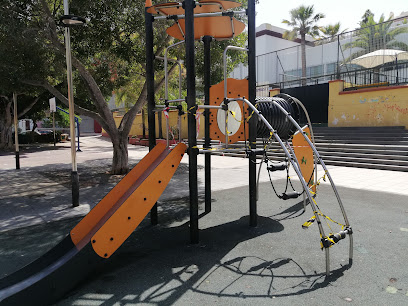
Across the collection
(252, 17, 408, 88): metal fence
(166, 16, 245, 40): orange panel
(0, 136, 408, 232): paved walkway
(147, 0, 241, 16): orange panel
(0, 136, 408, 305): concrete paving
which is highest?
(252, 17, 408, 88): metal fence

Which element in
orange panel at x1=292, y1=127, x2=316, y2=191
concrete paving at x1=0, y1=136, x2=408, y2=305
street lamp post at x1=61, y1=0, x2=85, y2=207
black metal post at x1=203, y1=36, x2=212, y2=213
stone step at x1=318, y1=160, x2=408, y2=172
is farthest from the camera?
stone step at x1=318, y1=160, x2=408, y2=172

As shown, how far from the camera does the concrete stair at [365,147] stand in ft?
38.2

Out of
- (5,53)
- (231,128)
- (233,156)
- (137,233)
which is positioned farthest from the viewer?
(233,156)

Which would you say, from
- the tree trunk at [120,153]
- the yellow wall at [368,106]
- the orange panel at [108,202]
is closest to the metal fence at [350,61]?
the yellow wall at [368,106]

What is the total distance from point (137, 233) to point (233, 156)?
1209 cm

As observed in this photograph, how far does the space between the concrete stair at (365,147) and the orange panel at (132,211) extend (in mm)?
6509

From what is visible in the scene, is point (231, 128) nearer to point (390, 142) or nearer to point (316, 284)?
point (316, 284)

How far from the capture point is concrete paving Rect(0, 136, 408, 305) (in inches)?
126

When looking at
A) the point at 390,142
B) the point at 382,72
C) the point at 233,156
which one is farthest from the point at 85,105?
the point at 382,72

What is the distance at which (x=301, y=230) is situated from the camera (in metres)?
5.12

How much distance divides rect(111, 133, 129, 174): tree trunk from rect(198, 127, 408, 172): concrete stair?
376 cm

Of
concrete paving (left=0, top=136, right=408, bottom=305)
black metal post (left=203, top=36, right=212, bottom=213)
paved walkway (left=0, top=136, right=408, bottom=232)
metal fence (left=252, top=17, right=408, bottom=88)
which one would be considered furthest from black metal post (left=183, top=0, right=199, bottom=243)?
metal fence (left=252, top=17, right=408, bottom=88)

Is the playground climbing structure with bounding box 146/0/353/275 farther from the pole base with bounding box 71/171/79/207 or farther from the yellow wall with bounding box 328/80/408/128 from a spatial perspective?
the yellow wall with bounding box 328/80/408/128

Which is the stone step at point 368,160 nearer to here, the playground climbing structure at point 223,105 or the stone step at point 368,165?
the stone step at point 368,165
